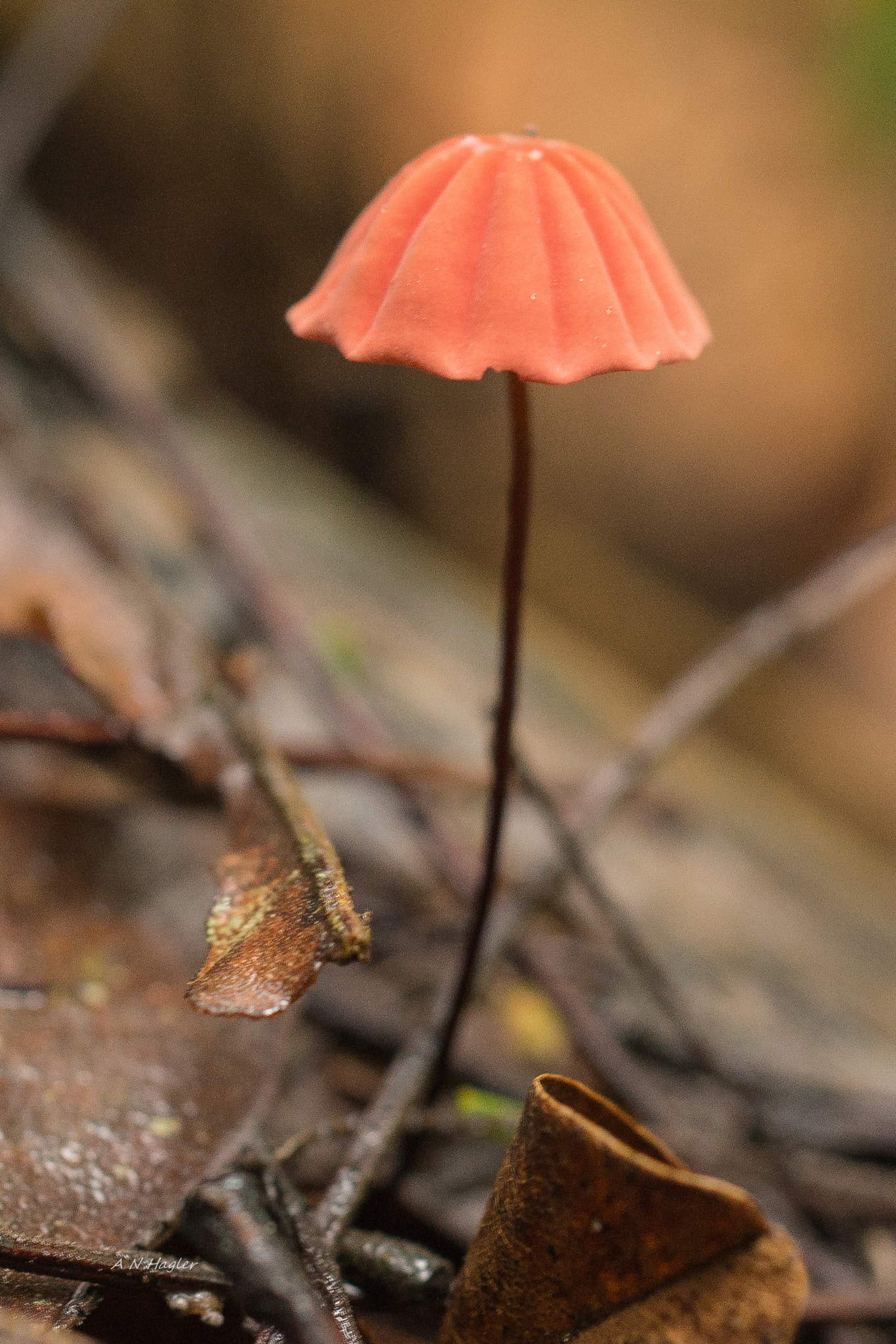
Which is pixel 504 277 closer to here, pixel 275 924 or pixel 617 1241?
pixel 275 924

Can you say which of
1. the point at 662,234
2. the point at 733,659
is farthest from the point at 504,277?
the point at 662,234

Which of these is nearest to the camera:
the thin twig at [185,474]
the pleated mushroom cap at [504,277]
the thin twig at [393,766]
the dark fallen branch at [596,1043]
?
the pleated mushroom cap at [504,277]

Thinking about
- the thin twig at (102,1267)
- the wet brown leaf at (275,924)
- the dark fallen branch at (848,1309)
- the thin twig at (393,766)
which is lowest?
the dark fallen branch at (848,1309)

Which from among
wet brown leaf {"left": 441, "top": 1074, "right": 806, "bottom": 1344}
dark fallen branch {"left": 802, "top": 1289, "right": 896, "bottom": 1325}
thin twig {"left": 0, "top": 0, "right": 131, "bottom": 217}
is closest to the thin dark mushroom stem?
wet brown leaf {"left": 441, "top": 1074, "right": 806, "bottom": 1344}

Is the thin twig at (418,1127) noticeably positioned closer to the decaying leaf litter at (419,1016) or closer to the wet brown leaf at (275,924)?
the decaying leaf litter at (419,1016)

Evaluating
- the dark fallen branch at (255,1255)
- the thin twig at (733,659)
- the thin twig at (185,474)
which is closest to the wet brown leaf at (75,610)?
the thin twig at (185,474)

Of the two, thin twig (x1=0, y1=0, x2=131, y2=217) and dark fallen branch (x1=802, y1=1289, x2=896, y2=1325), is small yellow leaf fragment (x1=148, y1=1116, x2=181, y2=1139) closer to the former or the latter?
dark fallen branch (x1=802, y1=1289, x2=896, y2=1325)

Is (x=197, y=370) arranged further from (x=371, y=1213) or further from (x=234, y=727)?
(x=371, y=1213)

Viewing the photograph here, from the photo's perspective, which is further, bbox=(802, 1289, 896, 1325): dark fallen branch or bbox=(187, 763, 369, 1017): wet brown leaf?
bbox=(802, 1289, 896, 1325): dark fallen branch
